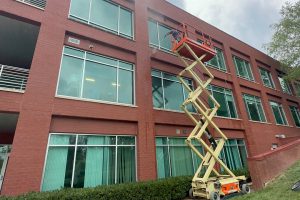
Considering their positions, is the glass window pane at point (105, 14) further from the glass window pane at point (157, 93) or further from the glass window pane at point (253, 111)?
the glass window pane at point (253, 111)

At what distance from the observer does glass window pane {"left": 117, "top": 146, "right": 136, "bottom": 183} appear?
1024 cm

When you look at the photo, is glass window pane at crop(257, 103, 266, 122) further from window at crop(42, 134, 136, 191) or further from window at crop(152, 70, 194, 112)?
window at crop(42, 134, 136, 191)

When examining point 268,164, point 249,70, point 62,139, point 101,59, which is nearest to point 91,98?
point 62,139

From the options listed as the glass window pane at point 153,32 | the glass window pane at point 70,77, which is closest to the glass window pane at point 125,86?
the glass window pane at point 70,77

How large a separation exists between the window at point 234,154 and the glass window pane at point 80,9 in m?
13.6

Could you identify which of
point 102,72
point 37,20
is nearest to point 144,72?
point 102,72

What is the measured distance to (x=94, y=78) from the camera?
11.3 meters

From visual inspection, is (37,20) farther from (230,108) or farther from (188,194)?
(230,108)

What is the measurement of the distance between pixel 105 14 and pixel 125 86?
5.06 m

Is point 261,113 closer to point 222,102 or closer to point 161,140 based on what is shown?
point 222,102

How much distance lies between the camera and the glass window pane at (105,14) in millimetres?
12742

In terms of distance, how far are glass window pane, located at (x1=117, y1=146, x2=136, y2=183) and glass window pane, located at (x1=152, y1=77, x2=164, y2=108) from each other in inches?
141

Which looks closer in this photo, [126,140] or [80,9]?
[126,140]

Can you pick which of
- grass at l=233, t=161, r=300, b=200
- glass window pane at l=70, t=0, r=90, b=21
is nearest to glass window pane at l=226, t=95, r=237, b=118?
grass at l=233, t=161, r=300, b=200
